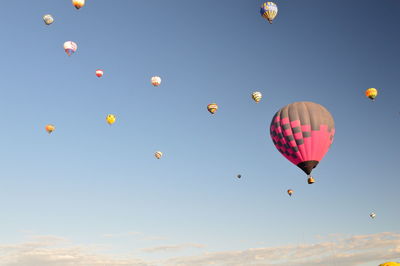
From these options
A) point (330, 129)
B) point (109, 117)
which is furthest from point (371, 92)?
point (109, 117)

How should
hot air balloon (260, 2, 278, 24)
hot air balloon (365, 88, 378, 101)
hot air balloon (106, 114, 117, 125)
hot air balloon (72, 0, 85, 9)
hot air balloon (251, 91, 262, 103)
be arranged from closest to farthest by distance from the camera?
1. hot air balloon (260, 2, 278, 24)
2. hot air balloon (365, 88, 378, 101)
3. hot air balloon (72, 0, 85, 9)
4. hot air balloon (251, 91, 262, 103)
5. hot air balloon (106, 114, 117, 125)

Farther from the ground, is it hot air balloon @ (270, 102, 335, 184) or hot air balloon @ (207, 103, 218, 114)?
hot air balloon @ (207, 103, 218, 114)

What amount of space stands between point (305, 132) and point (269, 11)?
748 inches

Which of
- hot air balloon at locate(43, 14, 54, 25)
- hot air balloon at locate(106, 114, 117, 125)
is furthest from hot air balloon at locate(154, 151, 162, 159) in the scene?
hot air balloon at locate(43, 14, 54, 25)

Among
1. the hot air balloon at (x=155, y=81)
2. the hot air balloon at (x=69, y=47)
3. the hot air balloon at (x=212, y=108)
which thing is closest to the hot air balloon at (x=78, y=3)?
the hot air balloon at (x=69, y=47)

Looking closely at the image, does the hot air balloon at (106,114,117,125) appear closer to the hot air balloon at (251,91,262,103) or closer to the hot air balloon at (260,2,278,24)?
the hot air balloon at (251,91,262,103)

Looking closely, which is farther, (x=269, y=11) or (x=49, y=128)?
(x=49, y=128)

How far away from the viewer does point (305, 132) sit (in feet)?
153

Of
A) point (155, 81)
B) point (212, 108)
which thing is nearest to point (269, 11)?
point (212, 108)

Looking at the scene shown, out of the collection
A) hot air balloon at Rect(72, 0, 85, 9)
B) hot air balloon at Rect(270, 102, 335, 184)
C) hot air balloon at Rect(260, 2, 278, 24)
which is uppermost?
hot air balloon at Rect(72, 0, 85, 9)

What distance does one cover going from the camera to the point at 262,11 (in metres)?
58.0

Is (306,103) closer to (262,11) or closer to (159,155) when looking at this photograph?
(262,11)

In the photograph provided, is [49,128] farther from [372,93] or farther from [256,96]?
[372,93]

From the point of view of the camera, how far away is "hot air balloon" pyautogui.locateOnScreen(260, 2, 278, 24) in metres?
57.7
